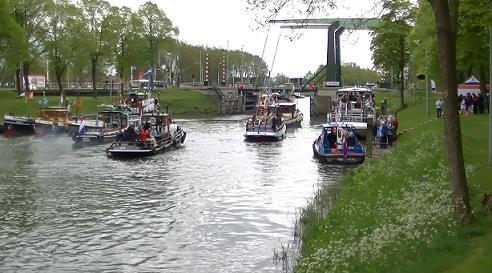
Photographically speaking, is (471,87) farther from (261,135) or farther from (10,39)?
(10,39)

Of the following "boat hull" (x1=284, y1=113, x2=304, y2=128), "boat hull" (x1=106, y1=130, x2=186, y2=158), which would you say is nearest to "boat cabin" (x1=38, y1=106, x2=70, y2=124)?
"boat hull" (x1=106, y1=130, x2=186, y2=158)

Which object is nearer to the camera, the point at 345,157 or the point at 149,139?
the point at 345,157

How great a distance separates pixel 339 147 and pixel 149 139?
44.8 ft

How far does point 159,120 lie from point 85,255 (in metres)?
32.3

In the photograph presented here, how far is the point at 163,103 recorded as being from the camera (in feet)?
328

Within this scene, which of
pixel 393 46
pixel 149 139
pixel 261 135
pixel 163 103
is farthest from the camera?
pixel 163 103

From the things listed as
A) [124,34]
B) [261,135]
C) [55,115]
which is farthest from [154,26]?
[261,135]

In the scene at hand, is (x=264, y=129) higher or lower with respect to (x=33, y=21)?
lower

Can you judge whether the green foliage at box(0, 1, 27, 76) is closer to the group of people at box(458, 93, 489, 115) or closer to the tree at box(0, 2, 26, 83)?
the tree at box(0, 2, 26, 83)

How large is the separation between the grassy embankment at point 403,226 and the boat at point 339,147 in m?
11.7

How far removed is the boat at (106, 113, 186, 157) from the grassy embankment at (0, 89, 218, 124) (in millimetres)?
25196

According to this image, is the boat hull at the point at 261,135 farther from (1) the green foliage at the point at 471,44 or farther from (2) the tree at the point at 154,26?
(2) the tree at the point at 154,26

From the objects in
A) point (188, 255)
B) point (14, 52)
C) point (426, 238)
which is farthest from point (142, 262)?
point (14, 52)

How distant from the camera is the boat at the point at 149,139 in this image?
43719mm
